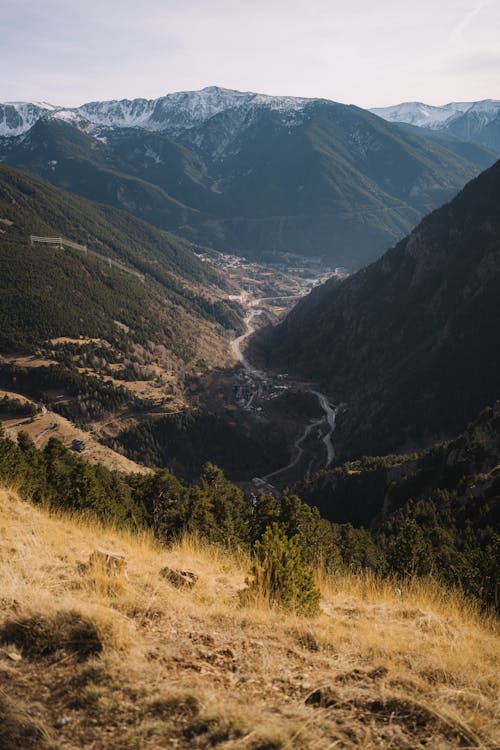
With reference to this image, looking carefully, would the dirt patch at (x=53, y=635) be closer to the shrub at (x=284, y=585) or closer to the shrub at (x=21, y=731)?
the shrub at (x=21, y=731)

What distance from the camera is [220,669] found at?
7.55m

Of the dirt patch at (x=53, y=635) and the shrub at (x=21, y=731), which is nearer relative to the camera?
the shrub at (x=21, y=731)

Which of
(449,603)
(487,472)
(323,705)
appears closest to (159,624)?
(323,705)

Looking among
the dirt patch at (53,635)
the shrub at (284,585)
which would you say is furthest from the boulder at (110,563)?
the shrub at (284,585)

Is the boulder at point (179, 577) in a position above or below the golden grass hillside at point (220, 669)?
below

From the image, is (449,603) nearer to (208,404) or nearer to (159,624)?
(159,624)

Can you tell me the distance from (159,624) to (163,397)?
16999 centimetres

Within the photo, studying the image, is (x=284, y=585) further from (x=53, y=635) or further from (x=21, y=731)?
(x=21, y=731)

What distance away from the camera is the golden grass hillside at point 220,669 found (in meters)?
6.10

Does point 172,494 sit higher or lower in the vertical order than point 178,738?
lower

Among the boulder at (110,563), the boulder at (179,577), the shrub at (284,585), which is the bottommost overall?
the boulder at (179,577)

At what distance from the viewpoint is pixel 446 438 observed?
13700 centimetres

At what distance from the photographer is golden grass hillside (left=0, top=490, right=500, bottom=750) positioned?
20.0 feet

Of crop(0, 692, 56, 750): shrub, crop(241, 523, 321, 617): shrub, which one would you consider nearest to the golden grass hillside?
crop(0, 692, 56, 750): shrub
